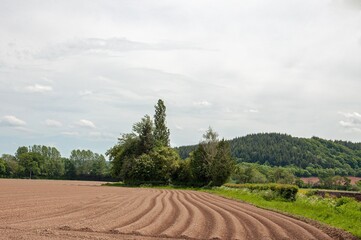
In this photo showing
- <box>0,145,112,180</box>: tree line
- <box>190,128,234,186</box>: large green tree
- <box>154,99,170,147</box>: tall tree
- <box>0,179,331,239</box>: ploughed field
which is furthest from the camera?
<box>0,145,112,180</box>: tree line

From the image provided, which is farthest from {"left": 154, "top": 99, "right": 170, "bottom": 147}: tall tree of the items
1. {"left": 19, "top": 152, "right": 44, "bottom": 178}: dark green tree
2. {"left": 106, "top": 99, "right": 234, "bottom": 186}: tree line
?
{"left": 19, "top": 152, "right": 44, "bottom": 178}: dark green tree

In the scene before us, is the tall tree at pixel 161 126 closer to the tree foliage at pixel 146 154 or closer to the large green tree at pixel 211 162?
the tree foliage at pixel 146 154

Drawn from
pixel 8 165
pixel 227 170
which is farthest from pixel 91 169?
pixel 227 170

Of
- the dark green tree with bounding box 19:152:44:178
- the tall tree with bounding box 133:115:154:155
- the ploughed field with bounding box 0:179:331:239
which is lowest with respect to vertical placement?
the ploughed field with bounding box 0:179:331:239

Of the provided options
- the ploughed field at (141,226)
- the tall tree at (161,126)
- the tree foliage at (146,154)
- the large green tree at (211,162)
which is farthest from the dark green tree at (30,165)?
the ploughed field at (141,226)

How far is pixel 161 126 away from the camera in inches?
2931

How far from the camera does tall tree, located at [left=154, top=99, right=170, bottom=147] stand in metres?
73.2

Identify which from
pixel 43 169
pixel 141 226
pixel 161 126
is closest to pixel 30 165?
pixel 43 169

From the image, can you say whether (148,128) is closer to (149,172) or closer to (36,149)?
(149,172)

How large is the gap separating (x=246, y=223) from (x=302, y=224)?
2.98 m

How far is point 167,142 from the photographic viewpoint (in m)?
73.5

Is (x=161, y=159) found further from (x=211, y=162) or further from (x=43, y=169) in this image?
(x=43, y=169)

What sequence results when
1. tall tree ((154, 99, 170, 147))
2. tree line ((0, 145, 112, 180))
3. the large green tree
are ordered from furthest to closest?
tree line ((0, 145, 112, 180)), tall tree ((154, 99, 170, 147)), the large green tree

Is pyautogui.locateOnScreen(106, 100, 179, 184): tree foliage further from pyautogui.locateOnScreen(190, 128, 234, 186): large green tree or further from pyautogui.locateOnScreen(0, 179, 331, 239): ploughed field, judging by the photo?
pyautogui.locateOnScreen(0, 179, 331, 239): ploughed field
